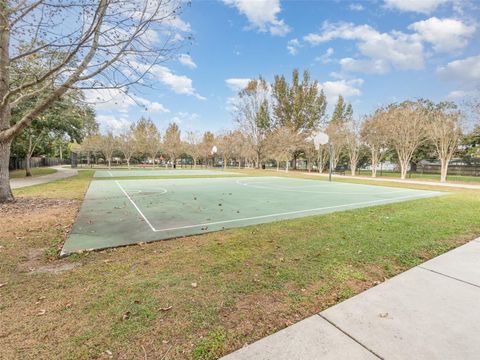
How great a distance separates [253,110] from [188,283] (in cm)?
3552

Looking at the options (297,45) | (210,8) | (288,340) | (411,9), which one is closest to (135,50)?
(210,8)

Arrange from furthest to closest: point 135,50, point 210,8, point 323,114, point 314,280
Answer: point 323,114 < point 210,8 < point 135,50 < point 314,280

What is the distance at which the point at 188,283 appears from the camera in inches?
110

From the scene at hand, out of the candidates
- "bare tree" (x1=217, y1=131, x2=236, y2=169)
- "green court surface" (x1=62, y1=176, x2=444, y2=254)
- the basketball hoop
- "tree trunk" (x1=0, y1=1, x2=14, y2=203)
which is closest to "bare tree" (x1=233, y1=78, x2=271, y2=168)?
"bare tree" (x1=217, y1=131, x2=236, y2=169)

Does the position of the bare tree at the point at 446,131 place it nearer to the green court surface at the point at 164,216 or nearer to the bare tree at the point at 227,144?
the green court surface at the point at 164,216

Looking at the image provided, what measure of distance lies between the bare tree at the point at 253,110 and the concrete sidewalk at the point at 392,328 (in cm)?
3515

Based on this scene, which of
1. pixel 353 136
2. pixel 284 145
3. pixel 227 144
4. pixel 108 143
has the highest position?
pixel 227 144

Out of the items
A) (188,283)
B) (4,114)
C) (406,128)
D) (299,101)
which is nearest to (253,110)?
(299,101)

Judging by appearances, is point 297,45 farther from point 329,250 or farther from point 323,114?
point 323,114

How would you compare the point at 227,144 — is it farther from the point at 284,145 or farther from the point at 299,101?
the point at 284,145

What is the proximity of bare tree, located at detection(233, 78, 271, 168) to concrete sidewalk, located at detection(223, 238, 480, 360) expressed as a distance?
3515 centimetres

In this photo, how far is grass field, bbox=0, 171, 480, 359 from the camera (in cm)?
192

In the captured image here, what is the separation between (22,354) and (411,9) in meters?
16.2

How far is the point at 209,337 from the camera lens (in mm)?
1940
